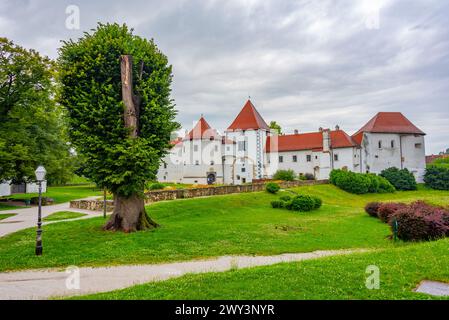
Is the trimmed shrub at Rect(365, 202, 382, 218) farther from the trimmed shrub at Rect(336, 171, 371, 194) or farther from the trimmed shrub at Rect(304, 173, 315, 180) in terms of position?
the trimmed shrub at Rect(304, 173, 315, 180)

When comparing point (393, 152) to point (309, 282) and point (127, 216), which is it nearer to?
point (127, 216)

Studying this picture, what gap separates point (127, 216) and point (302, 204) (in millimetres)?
15500

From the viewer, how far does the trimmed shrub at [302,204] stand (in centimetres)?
2638

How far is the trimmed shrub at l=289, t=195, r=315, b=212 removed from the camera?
26.4m

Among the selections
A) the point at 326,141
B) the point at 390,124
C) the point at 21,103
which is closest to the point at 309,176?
the point at 326,141

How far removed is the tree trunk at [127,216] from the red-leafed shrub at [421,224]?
11.7 meters

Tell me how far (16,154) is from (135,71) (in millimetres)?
15596

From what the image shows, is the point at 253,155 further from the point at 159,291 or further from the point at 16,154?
the point at 159,291

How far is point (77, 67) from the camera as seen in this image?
1529 cm

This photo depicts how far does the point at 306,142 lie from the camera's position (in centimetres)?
5475

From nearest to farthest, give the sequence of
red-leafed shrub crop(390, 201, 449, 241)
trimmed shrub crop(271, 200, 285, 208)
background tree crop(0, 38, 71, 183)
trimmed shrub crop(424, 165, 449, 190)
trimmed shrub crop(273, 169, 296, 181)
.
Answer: red-leafed shrub crop(390, 201, 449, 241)
background tree crop(0, 38, 71, 183)
trimmed shrub crop(271, 200, 285, 208)
trimmed shrub crop(273, 169, 296, 181)
trimmed shrub crop(424, 165, 449, 190)

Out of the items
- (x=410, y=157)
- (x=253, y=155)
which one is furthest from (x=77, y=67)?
(x=410, y=157)

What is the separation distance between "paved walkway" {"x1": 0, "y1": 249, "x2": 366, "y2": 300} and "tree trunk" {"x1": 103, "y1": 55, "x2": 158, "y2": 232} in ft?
19.0

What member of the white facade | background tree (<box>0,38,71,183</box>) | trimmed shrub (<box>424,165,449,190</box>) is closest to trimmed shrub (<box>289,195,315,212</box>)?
background tree (<box>0,38,71,183</box>)
